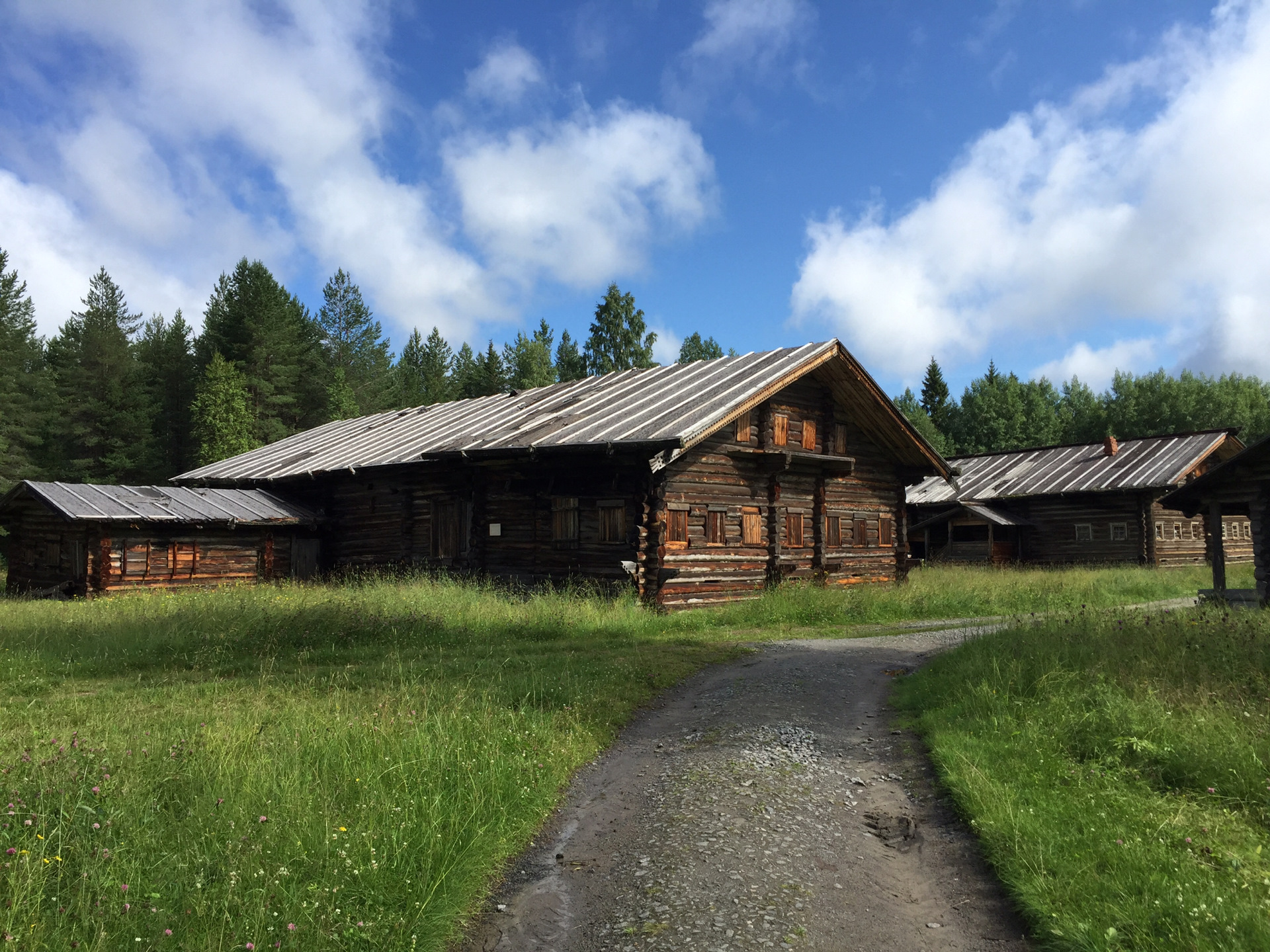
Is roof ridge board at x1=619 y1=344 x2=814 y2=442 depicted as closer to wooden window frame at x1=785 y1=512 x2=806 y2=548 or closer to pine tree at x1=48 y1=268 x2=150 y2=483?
wooden window frame at x1=785 y1=512 x2=806 y2=548

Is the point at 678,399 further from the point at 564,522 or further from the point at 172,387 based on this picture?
the point at 172,387

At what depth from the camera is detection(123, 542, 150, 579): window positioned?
22188mm

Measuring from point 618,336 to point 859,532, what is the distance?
3580 centimetres

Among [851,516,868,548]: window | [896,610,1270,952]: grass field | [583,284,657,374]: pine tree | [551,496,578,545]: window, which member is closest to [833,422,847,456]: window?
[851,516,868,548]: window

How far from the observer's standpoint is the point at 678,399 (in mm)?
20766

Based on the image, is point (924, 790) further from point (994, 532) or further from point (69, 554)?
point (994, 532)

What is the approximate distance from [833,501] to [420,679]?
16.2 m

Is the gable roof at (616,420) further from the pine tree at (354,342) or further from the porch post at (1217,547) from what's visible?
the pine tree at (354,342)

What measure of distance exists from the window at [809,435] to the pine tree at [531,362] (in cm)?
3260

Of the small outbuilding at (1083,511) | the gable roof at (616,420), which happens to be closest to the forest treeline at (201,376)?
the gable roof at (616,420)

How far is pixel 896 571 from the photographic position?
2556 cm

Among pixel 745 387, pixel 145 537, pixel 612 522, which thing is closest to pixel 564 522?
pixel 612 522

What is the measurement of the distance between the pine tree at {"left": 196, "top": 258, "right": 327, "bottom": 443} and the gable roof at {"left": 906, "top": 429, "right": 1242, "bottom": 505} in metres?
38.5

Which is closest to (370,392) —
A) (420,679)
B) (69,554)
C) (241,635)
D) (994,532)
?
(69,554)
